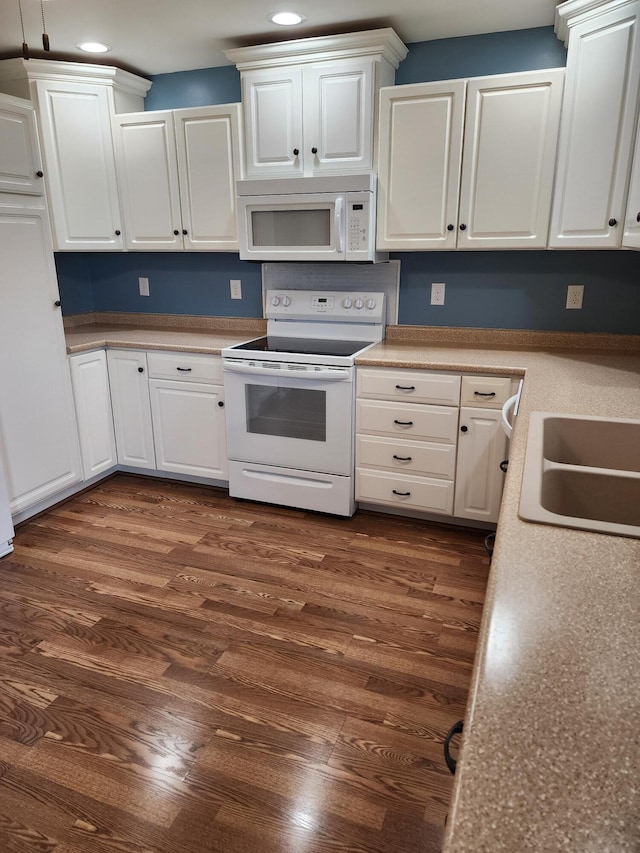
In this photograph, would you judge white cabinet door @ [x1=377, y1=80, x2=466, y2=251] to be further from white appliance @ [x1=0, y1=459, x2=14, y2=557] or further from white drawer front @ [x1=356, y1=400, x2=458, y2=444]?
A: white appliance @ [x1=0, y1=459, x2=14, y2=557]

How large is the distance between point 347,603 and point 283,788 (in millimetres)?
864

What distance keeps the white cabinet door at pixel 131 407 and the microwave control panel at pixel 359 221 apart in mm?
1339

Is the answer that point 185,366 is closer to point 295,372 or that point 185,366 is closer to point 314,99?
point 295,372

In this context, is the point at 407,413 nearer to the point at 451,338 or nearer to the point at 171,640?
the point at 451,338

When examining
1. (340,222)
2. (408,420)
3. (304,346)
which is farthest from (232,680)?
(340,222)

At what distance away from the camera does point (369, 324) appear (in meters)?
3.20

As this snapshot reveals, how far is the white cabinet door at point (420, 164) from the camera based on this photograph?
2.64m

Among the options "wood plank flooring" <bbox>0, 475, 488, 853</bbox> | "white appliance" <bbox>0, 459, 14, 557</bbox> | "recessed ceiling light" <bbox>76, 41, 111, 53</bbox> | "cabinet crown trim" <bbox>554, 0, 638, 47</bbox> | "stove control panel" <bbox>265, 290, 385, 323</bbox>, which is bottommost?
"wood plank flooring" <bbox>0, 475, 488, 853</bbox>

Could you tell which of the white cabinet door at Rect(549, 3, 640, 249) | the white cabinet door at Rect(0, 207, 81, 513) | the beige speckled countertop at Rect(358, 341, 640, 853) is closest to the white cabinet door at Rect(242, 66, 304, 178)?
the white cabinet door at Rect(0, 207, 81, 513)

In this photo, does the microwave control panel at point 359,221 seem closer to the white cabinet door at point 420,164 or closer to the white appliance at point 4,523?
the white cabinet door at point 420,164

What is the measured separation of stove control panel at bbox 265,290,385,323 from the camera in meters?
3.17

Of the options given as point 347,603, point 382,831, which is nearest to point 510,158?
point 347,603

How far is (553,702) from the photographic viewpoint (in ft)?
2.04

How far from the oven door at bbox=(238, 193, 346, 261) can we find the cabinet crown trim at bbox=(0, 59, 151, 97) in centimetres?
104
